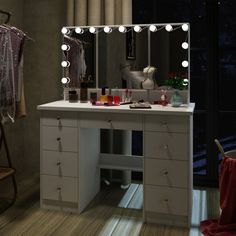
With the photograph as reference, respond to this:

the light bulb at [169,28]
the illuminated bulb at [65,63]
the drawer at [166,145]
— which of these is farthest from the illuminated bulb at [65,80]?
the drawer at [166,145]

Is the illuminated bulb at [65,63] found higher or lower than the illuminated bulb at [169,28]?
lower

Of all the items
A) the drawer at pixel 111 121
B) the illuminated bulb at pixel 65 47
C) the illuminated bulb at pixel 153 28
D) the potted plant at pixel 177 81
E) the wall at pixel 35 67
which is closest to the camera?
the drawer at pixel 111 121

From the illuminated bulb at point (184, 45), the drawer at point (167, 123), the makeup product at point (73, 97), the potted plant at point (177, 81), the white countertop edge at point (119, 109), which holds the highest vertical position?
the illuminated bulb at point (184, 45)

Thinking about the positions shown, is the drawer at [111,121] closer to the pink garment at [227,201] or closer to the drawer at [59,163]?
the drawer at [59,163]

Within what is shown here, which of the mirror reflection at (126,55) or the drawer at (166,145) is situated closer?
the drawer at (166,145)

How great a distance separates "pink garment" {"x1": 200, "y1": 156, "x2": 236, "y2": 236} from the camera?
8.38 feet

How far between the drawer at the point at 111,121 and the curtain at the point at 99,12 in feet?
3.64

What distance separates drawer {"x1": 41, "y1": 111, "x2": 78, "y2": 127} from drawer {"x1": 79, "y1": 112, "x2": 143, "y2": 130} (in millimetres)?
67

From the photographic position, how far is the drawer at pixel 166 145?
2.81 meters

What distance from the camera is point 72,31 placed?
3674 millimetres

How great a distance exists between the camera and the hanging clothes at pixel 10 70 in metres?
3.02

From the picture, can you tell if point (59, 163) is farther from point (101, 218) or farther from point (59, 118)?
point (101, 218)

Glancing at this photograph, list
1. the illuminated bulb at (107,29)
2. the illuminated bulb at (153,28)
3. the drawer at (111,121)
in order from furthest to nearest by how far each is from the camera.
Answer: the illuminated bulb at (107,29) < the illuminated bulb at (153,28) < the drawer at (111,121)

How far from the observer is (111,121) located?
2.97 metres
